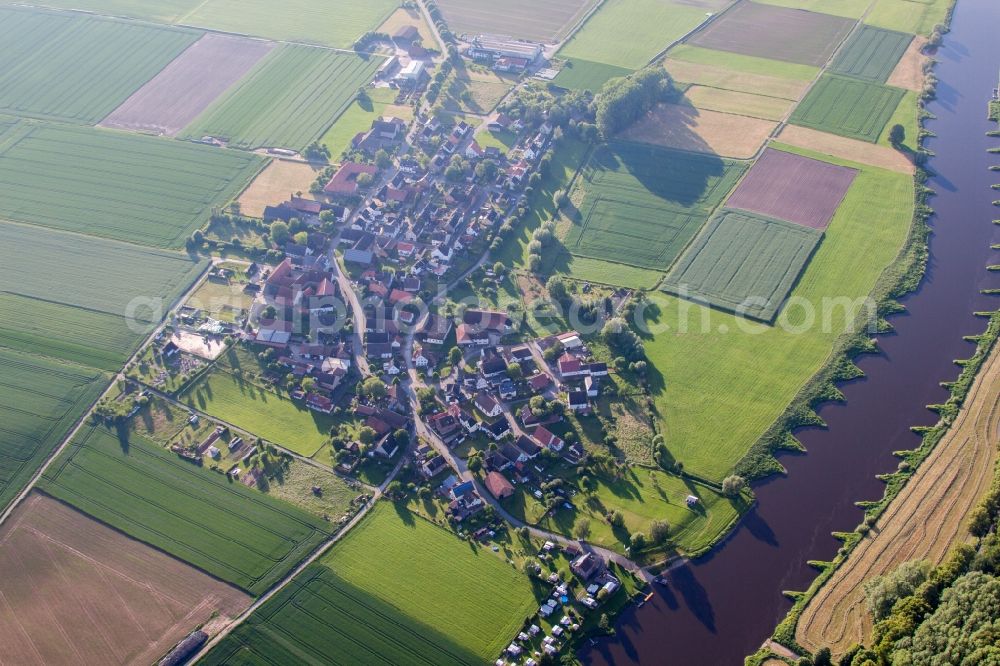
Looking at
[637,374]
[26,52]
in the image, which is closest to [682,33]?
[637,374]

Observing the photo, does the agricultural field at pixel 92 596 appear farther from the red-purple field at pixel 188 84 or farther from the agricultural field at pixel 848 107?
the agricultural field at pixel 848 107

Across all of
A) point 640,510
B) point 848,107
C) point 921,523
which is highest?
point 848,107

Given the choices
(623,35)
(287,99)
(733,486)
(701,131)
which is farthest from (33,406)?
(623,35)

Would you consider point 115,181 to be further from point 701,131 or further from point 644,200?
point 701,131

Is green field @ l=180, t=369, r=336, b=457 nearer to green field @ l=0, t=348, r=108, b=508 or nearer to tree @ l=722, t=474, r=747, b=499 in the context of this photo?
green field @ l=0, t=348, r=108, b=508

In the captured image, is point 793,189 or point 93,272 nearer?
point 93,272

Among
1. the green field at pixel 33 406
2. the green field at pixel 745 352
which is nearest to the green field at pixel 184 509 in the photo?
the green field at pixel 33 406

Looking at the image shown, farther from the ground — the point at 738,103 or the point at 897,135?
the point at 738,103

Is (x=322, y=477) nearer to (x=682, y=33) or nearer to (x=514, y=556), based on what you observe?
(x=514, y=556)
